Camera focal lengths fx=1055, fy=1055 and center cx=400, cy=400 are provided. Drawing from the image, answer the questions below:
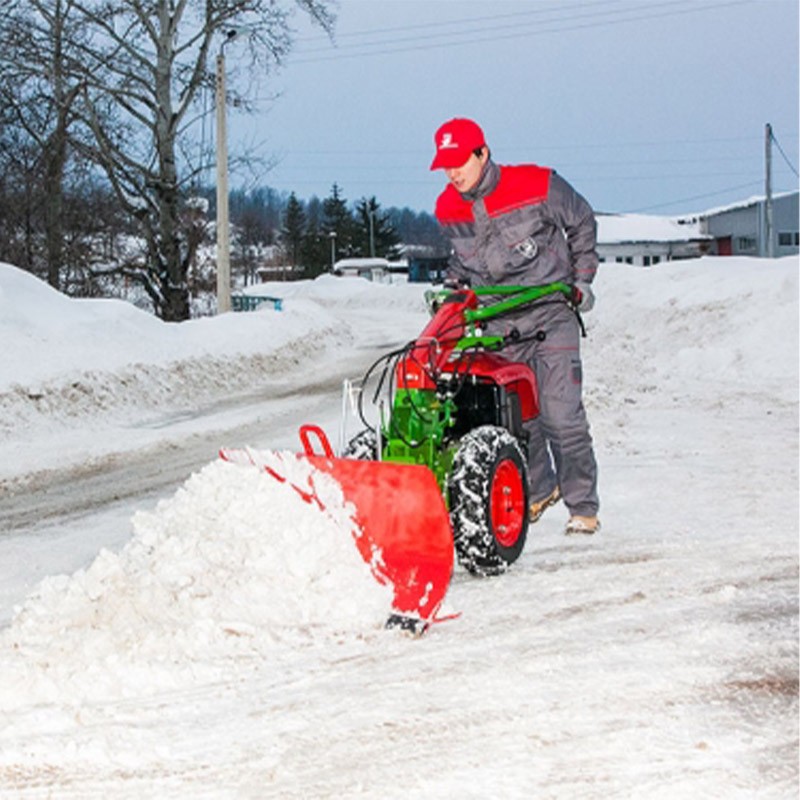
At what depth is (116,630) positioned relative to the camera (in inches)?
141

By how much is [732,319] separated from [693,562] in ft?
42.6

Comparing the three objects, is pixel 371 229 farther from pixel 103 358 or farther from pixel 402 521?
pixel 402 521

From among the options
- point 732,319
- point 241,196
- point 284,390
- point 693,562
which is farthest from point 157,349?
point 241,196

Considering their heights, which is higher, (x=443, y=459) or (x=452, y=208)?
(x=452, y=208)

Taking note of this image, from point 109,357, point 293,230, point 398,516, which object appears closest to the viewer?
point 398,516

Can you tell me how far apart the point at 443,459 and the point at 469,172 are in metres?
1.43

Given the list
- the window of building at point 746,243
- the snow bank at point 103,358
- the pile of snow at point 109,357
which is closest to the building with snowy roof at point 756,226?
the window of building at point 746,243

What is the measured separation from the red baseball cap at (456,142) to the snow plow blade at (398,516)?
1631 millimetres

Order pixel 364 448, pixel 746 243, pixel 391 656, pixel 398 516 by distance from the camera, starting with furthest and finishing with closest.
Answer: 1. pixel 746 243
2. pixel 364 448
3. pixel 398 516
4. pixel 391 656

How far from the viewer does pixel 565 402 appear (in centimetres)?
540

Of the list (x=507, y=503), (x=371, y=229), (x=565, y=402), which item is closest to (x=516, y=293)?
(x=565, y=402)

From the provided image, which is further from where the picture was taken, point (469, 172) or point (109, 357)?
point (109, 357)

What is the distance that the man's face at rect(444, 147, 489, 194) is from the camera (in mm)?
5172

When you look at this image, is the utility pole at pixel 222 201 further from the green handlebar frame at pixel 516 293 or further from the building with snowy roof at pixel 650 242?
the building with snowy roof at pixel 650 242
